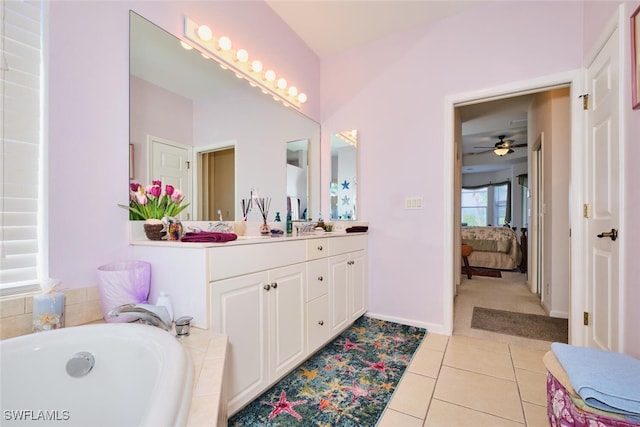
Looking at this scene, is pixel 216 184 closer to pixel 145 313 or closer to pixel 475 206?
pixel 145 313

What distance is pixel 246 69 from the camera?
7.09 ft

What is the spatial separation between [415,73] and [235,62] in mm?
1610

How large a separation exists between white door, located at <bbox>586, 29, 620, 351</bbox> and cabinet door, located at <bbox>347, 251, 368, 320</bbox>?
1.61 metres

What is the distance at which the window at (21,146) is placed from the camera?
110 cm

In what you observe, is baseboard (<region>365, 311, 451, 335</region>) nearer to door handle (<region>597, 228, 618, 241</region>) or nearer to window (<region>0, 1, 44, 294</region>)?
door handle (<region>597, 228, 618, 241</region>)

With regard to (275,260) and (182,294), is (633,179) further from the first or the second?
(182,294)

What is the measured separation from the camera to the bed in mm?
5078

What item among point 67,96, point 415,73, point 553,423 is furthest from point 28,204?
point 415,73

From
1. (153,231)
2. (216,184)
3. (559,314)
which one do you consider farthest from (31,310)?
(559,314)

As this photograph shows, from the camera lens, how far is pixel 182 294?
4.23ft

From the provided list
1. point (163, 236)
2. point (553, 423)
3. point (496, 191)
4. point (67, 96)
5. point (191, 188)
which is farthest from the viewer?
point (496, 191)

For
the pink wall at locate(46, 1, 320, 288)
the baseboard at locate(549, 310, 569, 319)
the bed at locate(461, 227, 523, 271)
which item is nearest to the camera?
the pink wall at locate(46, 1, 320, 288)

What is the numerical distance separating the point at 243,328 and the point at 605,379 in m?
1.40

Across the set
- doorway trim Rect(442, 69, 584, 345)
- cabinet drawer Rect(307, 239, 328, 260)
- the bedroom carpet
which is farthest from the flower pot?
the bedroom carpet
